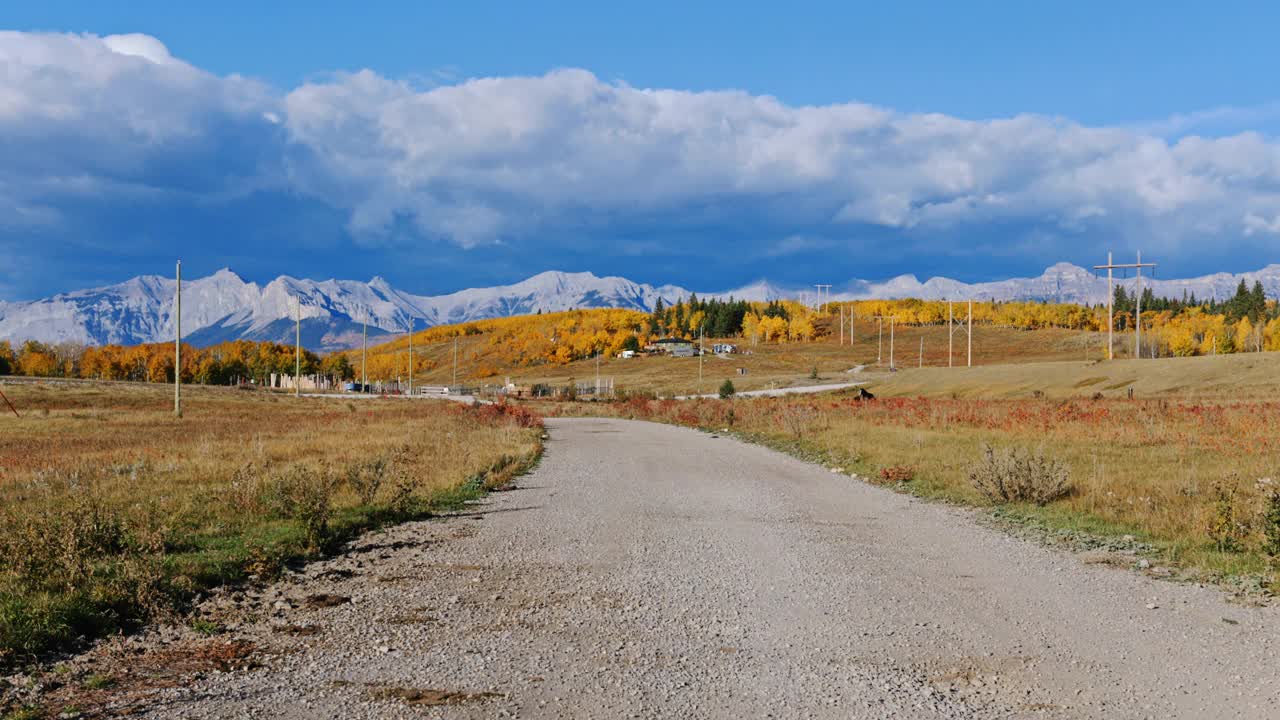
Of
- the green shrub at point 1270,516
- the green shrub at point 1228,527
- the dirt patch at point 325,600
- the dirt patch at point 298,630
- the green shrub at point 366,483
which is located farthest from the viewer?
the green shrub at point 366,483

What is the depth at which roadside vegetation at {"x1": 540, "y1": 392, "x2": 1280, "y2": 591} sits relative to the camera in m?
11.3

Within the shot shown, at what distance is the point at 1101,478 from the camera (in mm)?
16922

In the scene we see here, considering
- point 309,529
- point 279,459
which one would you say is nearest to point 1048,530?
point 309,529

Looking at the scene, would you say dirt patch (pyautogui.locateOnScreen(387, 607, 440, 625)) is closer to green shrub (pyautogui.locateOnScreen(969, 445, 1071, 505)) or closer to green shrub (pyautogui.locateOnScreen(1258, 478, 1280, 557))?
green shrub (pyautogui.locateOnScreen(1258, 478, 1280, 557))

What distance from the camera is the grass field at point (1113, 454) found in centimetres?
1127

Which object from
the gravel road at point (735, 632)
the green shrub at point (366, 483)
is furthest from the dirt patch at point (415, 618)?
the green shrub at point (366, 483)

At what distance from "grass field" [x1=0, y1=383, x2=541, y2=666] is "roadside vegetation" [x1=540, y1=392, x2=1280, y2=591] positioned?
9681 millimetres

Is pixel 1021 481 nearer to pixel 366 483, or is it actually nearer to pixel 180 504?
pixel 366 483

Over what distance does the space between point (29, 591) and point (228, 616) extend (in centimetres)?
211

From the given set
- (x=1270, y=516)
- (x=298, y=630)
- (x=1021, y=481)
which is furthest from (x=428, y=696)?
(x=1021, y=481)

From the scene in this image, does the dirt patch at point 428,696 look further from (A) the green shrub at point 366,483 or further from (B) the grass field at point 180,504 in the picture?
(A) the green shrub at point 366,483

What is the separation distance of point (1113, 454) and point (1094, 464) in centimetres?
374

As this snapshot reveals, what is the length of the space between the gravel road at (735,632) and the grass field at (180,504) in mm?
1018

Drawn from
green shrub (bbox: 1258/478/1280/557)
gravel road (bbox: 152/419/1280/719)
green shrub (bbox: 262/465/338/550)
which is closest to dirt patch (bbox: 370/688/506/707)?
gravel road (bbox: 152/419/1280/719)
